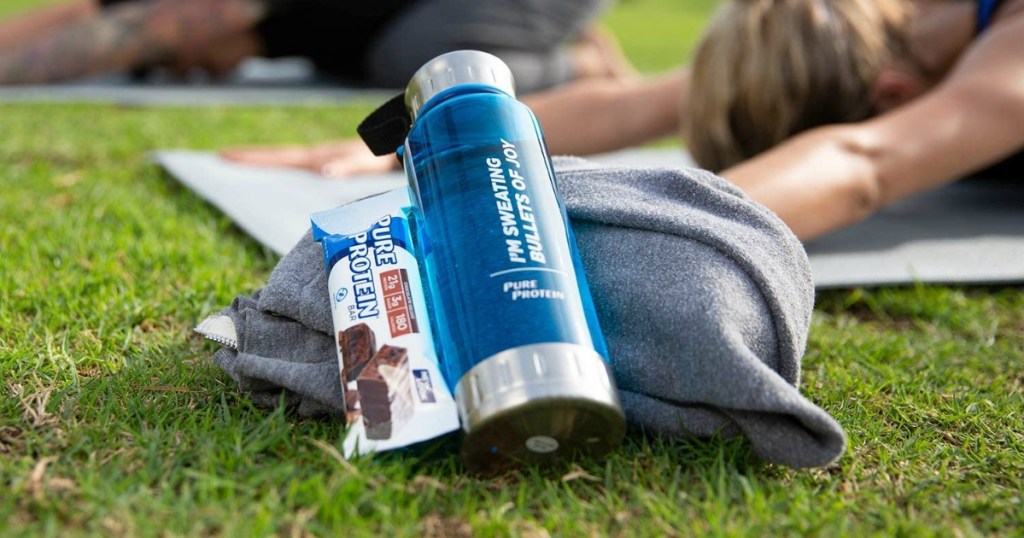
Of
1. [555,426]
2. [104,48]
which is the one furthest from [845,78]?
[104,48]

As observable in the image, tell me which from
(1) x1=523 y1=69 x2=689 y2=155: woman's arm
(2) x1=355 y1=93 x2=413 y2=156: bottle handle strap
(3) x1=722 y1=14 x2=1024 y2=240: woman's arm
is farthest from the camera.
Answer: (1) x1=523 y1=69 x2=689 y2=155: woman's arm

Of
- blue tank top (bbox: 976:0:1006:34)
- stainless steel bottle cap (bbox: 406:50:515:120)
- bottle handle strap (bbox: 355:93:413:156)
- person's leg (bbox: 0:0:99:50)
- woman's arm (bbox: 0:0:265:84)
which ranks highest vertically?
person's leg (bbox: 0:0:99:50)

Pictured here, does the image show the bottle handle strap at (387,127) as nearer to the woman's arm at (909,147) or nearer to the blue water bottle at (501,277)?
the blue water bottle at (501,277)

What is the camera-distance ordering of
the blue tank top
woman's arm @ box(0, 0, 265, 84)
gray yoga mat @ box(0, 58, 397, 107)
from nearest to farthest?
the blue tank top → gray yoga mat @ box(0, 58, 397, 107) → woman's arm @ box(0, 0, 265, 84)

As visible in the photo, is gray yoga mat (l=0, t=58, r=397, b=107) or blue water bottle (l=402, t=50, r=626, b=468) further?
gray yoga mat (l=0, t=58, r=397, b=107)

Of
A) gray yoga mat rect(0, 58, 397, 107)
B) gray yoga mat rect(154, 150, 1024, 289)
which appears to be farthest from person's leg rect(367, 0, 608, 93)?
gray yoga mat rect(154, 150, 1024, 289)

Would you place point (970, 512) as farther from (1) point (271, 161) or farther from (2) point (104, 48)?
(2) point (104, 48)

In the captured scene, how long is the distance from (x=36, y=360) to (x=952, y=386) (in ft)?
4.41

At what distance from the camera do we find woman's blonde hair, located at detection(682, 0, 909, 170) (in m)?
2.12

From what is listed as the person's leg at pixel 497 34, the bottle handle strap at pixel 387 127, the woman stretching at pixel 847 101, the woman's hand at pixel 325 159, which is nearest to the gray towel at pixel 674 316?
the bottle handle strap at pixel 387 127

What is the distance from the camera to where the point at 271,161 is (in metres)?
2.74

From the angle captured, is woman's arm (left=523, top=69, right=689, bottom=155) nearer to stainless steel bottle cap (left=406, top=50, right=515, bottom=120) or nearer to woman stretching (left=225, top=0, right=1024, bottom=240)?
woman stretching (left=225, top=0, right=1024, bottom=240)

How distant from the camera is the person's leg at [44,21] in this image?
13.7 feet

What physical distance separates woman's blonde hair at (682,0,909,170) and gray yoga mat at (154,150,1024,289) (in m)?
0.29
